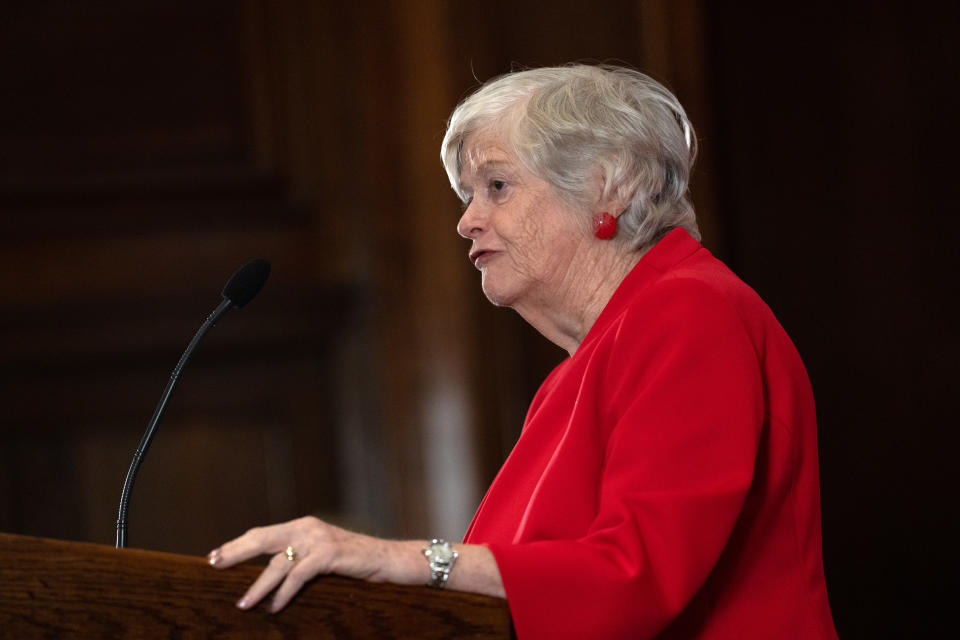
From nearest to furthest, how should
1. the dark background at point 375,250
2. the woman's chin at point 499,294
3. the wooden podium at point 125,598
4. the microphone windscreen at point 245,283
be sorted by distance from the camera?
the wooden podium at point 125,598, the microphone windscreen at point 245,283, the woman's chin at point 499,294, the dark background at point 375,250

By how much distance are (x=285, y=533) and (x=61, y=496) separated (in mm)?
2448

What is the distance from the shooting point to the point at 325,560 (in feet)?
3.54

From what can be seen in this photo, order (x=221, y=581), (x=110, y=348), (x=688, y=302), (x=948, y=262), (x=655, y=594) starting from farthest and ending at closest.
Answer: (x=110, y=348), (x=948, y=262), (x=688, y=302), (x=655, y=594), (x=221, y=581)

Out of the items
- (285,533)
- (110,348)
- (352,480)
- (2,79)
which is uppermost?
(2,79)

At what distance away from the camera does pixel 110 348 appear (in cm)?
330

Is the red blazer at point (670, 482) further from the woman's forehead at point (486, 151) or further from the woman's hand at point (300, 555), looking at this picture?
the woman's forehead at point (486, 151)

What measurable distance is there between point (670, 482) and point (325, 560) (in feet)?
1.16

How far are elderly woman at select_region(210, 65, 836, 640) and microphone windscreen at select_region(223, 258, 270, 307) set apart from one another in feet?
0.98

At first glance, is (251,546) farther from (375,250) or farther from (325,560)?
(375,250)

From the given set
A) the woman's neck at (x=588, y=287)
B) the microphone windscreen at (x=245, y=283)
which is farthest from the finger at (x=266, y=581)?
the woman's neck at (x=588, y=287)

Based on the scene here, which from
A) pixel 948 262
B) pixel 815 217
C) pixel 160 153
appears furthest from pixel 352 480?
pixel 948 262

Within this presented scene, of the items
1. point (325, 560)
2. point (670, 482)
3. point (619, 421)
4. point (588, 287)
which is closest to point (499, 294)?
point (588, 287)

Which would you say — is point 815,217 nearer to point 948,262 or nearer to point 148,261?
point 948,262

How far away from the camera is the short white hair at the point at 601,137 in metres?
1.64
